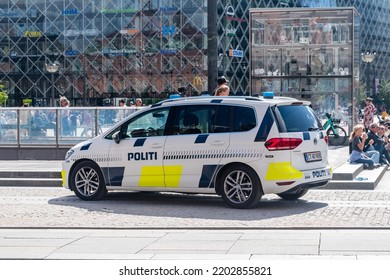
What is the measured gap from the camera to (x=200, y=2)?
7219 cm

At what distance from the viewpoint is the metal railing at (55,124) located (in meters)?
23.2

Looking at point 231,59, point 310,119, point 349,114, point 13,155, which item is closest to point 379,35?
point 231,59

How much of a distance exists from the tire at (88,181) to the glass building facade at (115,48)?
188 feet

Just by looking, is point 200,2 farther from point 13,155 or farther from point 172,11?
point 13,155

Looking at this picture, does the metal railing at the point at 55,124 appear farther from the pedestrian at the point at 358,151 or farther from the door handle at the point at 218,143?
the door handle at the point at 218,143

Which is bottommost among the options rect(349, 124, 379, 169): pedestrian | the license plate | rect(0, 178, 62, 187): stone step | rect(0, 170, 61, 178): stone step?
rect(0, 178, 62, 187): stone step

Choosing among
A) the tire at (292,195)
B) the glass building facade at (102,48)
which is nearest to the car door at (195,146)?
the tire at (292,195)

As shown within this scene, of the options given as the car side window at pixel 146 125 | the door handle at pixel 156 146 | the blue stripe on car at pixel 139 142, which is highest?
the car side window at pixel 146 125

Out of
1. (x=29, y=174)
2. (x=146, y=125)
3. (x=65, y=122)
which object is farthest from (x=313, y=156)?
(x=65, y=122)

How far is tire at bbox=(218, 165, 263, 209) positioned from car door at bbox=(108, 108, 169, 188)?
1.18 m

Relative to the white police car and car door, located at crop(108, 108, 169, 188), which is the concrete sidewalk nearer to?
the white police car

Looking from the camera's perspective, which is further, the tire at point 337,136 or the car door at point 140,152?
the tire at point 337,136

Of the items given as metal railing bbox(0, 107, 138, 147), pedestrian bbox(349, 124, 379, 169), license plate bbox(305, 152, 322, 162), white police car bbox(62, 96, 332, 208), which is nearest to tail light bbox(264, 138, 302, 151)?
white police car bbox(62, 96, 332, 208)

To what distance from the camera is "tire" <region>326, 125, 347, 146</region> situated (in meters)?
29.7
